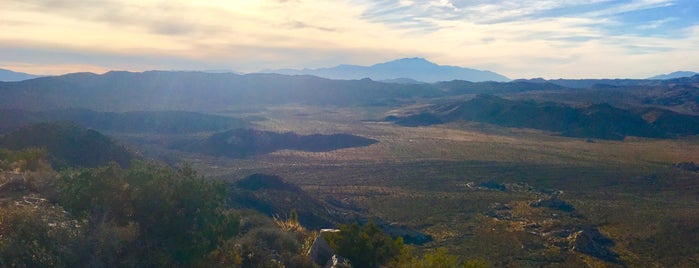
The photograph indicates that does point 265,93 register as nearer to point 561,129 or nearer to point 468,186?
point 561,129

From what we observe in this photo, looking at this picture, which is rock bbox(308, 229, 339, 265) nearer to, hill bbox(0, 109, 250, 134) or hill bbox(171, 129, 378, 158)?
hill bbox(171, 129, 378, 158)

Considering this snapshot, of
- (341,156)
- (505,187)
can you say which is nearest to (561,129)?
(341,156)

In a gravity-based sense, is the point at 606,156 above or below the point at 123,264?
below

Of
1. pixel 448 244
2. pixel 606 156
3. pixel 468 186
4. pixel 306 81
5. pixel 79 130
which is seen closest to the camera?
pixel 448 244

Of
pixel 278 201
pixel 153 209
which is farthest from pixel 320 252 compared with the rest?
pixel 278 201

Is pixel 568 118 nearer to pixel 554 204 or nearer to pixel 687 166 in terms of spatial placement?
pixel 687 166

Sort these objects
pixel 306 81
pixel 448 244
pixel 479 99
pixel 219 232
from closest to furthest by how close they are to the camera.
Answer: pixel 219 232 < pixel 448 244 < pixel 479 99 < pixel 306 81
